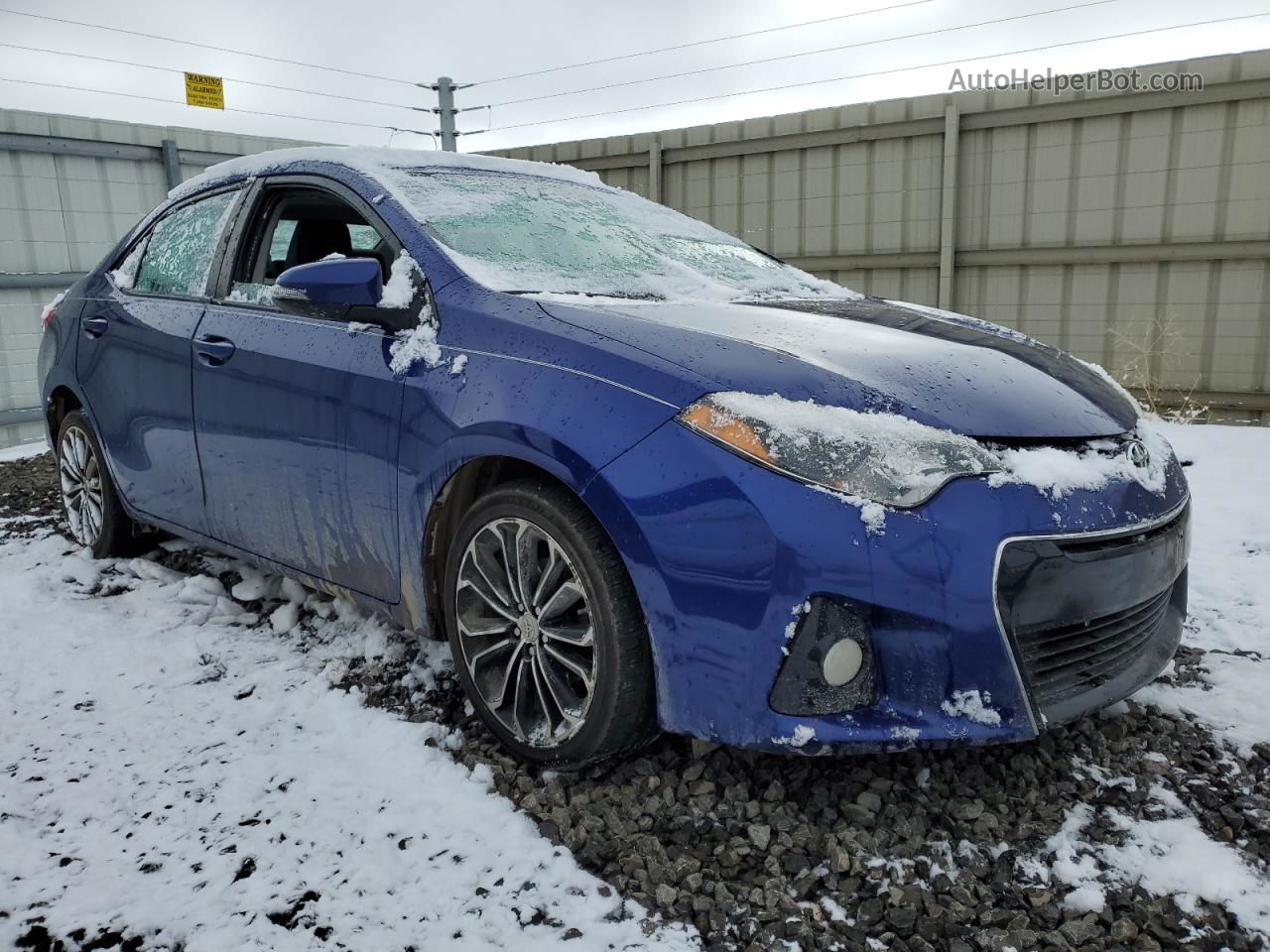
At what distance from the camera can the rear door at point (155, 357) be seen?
316 centimetres

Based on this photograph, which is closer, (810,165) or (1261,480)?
(1261,480)

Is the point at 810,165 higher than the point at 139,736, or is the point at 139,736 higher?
the point at 810,165

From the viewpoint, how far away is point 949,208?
26.6 ft

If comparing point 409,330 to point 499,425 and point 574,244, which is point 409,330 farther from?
point 574,244

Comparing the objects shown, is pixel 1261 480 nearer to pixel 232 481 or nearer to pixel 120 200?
pixel 232 481

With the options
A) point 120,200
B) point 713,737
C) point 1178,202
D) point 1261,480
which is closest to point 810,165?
point 1178,202

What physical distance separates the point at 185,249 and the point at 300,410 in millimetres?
1212

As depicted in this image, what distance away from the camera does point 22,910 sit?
1768mm

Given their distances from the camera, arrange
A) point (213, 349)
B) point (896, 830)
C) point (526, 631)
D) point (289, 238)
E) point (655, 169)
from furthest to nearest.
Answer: point (655, 169) → point (289, 238) → point (213, 349) → point (526, 631) → point (896, 830)

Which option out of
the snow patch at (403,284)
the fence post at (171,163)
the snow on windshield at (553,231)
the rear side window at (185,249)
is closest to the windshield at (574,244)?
the snow on windshield at (553,231)

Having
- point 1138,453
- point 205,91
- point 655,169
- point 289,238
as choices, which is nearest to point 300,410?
point 289,238

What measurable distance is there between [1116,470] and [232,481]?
256cm

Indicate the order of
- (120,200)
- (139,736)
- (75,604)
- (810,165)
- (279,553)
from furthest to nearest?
(120,200)
(810,165)
(75,604)
(279,553)
(139,736)

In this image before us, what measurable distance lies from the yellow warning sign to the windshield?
35.7ft
